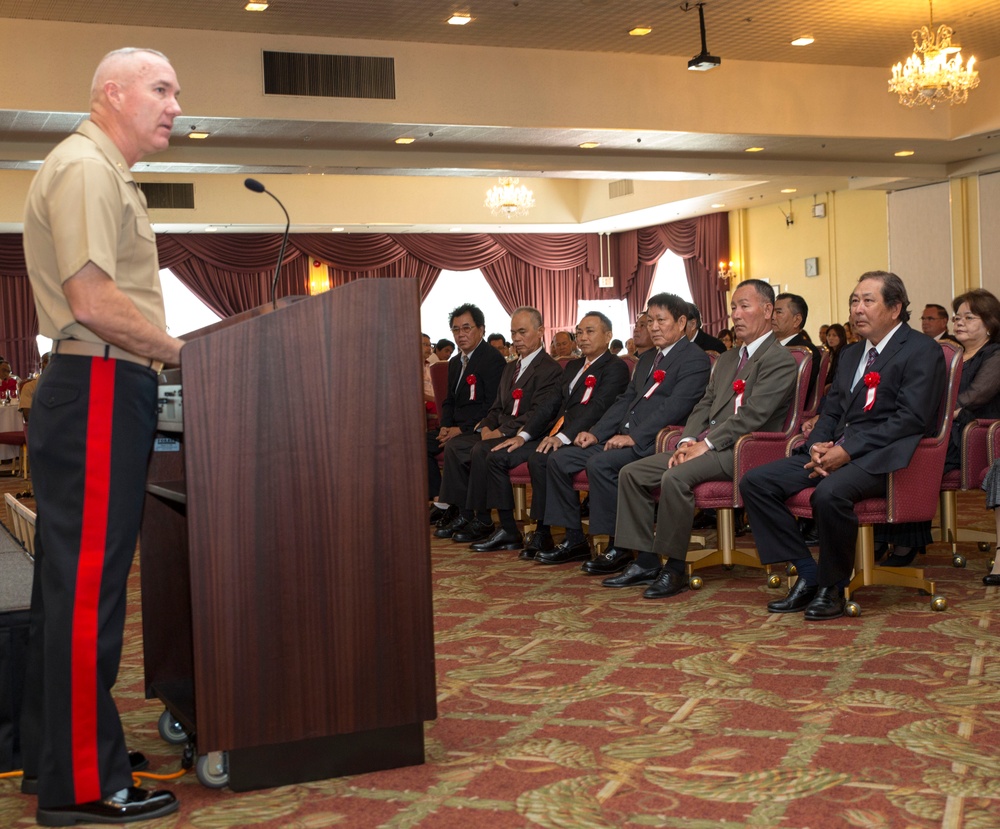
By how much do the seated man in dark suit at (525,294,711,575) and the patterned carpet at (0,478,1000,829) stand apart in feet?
2.72

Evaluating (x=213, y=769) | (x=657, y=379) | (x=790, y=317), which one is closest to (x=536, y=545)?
(x=657, y=379)

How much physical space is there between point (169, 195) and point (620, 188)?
6934 millimetres

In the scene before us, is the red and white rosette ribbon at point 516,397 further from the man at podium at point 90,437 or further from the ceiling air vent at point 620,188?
the ceiling air vent at point 620,188

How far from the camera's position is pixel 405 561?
2.55 metres

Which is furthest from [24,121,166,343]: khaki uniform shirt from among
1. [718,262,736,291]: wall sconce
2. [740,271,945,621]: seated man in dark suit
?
[718,262,736,291]: wall sconce

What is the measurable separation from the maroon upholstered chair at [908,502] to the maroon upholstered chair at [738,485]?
37 centimetres

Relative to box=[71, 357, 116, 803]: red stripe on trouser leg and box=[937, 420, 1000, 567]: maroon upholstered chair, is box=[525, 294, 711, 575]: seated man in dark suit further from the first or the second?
box=[71, 357, 116, 803]: red stripe on trouser leg

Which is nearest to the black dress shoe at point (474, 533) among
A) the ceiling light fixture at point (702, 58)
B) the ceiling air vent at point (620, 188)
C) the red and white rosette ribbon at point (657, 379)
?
the red and white rosette ribbon at point (657, 379)

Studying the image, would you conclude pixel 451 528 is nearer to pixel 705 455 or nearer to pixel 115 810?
pixel 705 455

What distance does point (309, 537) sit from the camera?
2.46m

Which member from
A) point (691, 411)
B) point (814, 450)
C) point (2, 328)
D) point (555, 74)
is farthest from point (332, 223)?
point (814, 450)

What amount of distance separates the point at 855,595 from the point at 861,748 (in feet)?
6.24

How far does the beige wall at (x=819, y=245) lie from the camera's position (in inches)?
614

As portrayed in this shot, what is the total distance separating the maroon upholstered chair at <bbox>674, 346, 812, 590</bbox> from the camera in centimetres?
466
